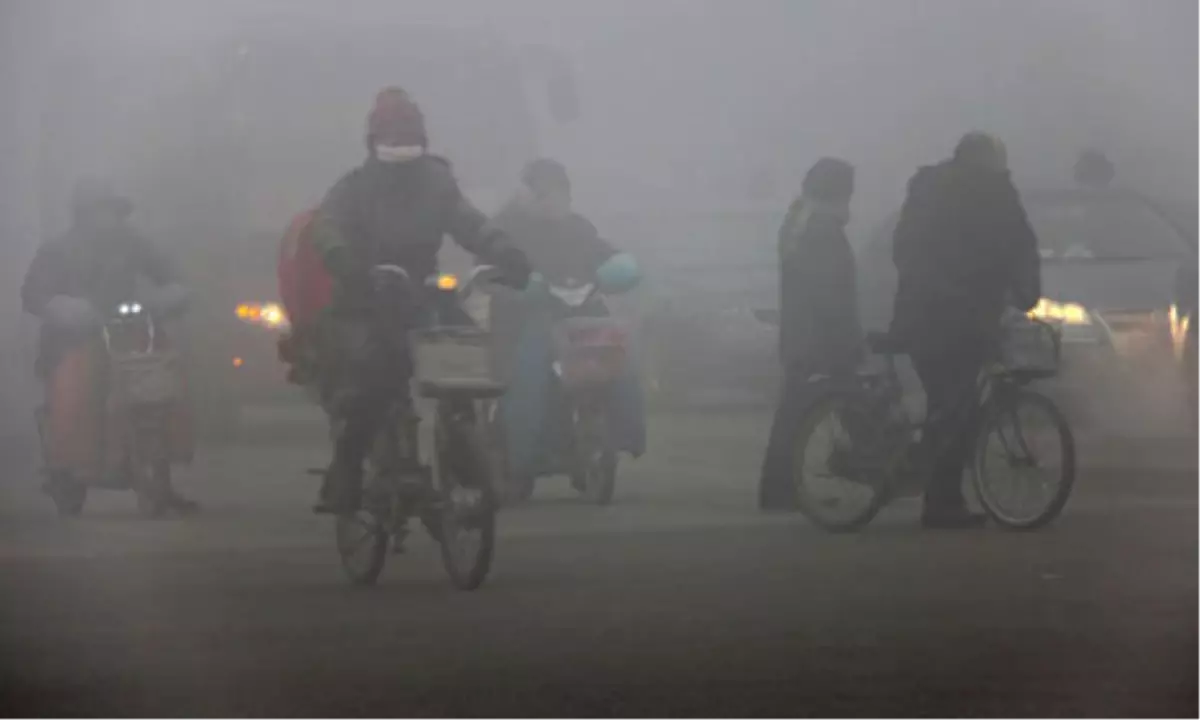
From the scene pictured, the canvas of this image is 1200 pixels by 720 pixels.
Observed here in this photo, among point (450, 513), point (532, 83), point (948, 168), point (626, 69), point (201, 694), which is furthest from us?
point (532, 83)

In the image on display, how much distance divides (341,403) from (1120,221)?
9012 millimetres

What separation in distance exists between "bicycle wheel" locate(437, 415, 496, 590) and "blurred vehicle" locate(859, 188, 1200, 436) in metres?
7.51

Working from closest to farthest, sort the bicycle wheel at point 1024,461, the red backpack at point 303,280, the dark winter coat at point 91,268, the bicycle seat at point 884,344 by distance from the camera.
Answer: the red backpack at point 303,280 → the bicycle wheel at point 1024,461 → the bicycle seat at point 884,344 → the dark winter coat at point 91,268

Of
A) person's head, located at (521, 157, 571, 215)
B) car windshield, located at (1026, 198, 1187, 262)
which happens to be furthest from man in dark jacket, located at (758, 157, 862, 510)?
car windshield, located at (1026, 198, 1187, 262)

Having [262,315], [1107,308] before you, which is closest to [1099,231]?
[1107,308]

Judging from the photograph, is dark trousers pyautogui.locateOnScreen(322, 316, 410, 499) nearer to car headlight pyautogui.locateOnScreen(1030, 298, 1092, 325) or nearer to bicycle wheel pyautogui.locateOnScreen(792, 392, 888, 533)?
bicycle wheel pyautogui.locateOnScreen(792, 392, 888, 533)

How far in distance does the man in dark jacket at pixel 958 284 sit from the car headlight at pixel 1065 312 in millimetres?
4785

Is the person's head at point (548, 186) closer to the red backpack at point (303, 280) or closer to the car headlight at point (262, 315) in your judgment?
the red backpack at point (303, 280)

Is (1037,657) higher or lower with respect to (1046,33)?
lower

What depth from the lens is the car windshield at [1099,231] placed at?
16719 millimetres

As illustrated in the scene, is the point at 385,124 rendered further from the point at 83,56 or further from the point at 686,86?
the point at 83,56

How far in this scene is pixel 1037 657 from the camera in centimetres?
746

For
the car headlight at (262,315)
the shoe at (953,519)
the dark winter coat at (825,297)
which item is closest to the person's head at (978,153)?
the dark winter coat at (825,297)

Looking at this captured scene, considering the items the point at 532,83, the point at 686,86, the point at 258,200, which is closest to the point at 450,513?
the point at 686,86
